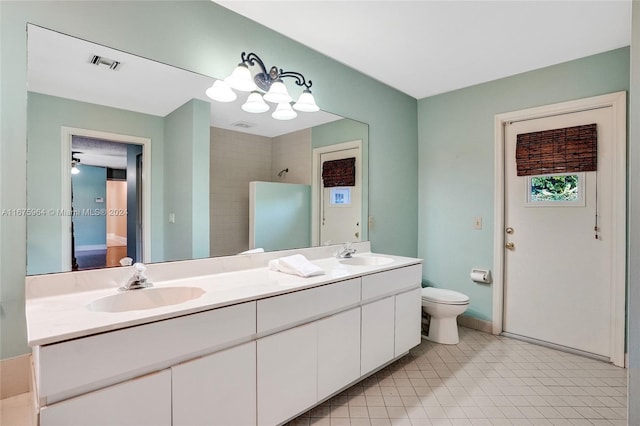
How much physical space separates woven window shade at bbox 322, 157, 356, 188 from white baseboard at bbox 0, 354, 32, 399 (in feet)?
6.55

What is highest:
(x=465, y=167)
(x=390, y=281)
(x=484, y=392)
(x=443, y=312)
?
(x=465, y=167)

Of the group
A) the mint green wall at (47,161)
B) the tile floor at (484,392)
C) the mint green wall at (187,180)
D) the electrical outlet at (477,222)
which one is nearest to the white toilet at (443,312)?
the tile floor at (484,392)

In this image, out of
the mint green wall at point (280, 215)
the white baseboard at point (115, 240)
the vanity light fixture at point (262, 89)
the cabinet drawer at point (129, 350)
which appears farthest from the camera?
the mint green wall at point (280, 215)

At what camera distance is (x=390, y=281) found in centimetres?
214

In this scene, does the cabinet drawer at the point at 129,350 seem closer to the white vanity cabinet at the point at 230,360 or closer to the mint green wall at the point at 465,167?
the white vanity cabinet at the point at 230,360

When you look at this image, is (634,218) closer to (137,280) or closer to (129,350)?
(129,350)

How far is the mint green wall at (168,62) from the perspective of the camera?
1.25 meters

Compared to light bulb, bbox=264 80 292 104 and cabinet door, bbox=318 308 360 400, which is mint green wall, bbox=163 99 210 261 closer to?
light bulb, bbox=264 80 292 104

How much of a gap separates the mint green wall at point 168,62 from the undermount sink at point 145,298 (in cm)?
32

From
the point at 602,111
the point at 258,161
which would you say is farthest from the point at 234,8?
the point at 602,111

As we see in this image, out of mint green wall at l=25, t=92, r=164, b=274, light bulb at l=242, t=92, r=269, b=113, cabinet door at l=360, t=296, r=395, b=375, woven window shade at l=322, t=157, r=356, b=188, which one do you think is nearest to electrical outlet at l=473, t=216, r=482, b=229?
woven window shade at l=322, t=157, r=356, b=188

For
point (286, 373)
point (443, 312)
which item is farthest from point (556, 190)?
point (286, 373)

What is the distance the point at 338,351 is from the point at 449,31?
88.4 inches

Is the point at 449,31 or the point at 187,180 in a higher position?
the point at 449,31
